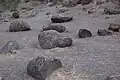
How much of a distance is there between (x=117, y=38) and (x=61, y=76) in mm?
2198

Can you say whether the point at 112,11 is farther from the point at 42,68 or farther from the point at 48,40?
the point at 42,68

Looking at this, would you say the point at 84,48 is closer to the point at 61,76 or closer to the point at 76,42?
the point at 76,42

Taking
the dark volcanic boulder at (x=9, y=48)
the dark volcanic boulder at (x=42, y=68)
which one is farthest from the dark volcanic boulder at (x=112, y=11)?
the dark volcanic boulder at (x=42, y=68)

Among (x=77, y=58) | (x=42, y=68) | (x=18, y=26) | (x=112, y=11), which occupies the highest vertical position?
(x=42, y=68)

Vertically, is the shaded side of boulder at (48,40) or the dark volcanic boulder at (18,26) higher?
the shaded side of boulder at (48,40)

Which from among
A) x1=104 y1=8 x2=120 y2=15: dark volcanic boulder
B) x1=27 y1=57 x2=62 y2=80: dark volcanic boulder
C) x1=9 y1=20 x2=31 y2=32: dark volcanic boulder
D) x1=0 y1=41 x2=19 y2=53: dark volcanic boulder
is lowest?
x1=104 y1=8 x2=120 y2=15: dark volcanic boulder

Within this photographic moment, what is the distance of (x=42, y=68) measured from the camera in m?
2.95

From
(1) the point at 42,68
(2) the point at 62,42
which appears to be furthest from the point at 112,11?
(1) the point at 42,68

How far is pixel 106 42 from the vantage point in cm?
456

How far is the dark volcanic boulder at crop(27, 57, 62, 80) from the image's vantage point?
116 inches

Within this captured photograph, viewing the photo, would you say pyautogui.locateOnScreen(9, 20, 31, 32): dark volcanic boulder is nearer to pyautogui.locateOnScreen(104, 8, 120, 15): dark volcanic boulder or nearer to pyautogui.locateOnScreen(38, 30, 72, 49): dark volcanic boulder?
pyautogui.locateOnScreen(38, 30, 72, 49): dark volcanic boulder

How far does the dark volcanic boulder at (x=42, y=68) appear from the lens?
2941mm

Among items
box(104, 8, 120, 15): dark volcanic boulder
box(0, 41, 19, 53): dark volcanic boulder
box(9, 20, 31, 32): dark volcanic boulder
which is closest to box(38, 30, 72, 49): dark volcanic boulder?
box(0, 41, 19, 53): dark volcanic boulder

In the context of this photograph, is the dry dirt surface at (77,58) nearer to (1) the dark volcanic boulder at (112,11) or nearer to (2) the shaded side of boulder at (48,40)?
(2) the shaded side of boulder at (48,40)
